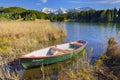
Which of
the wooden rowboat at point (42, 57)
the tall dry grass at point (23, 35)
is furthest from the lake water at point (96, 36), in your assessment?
the tall dry grass at point (23, 35)

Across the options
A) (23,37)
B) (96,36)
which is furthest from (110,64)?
A: (96,36)

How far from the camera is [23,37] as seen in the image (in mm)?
15039

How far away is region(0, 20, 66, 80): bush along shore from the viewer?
440 inches

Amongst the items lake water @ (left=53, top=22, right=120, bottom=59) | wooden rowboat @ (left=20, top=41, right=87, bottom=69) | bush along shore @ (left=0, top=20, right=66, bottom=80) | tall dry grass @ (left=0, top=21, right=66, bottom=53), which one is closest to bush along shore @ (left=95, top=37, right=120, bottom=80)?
lake water @ (left=53, top=22, right=120, bottom=59)

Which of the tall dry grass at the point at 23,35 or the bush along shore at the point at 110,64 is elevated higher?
A: the tall dry grass at the point at 23,35

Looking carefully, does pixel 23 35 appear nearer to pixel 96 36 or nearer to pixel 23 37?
pixel 23 37

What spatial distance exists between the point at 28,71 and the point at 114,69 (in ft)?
13.1

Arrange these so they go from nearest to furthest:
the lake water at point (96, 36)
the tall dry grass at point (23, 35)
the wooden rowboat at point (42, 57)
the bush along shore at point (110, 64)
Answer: the bush along shore at point (110, 64) → the wooden rowboat at point (42, 57) → the lake water at point (96, 36) → the tall dry grass at point (23, 35)

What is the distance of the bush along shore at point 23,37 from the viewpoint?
1118 cm

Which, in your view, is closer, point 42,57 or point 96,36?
point 42,57

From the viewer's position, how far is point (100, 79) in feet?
23.1

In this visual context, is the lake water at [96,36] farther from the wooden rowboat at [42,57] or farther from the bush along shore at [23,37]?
the bush along shore at [23,37]

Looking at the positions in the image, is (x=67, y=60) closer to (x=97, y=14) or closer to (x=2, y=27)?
(x=2, y=27)

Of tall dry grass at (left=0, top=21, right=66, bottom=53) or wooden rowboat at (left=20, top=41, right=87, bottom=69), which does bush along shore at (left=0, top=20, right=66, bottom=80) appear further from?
wooden rowboat at (left=20, top=41, right=87, bottom=69)
